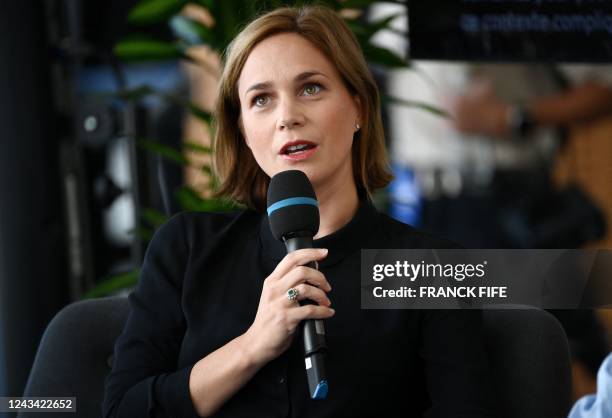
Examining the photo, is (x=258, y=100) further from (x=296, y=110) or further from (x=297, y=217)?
(x=297, y=217)

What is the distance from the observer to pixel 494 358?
4.74 feet

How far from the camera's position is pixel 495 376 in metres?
1.43

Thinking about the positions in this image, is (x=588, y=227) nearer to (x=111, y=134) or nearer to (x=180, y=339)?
(x=111, y=134)

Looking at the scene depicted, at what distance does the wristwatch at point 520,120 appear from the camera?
3.46 metres

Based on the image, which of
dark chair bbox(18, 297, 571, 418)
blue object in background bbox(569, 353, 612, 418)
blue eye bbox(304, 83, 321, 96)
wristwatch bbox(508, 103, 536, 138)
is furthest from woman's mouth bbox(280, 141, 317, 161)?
wristwatch bbox(508, 103, 536, 138)

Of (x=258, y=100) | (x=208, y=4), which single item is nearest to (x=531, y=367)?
(x=258, y=100)

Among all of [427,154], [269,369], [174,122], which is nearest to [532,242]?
[427,154]

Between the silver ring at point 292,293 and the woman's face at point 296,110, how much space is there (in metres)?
0.27

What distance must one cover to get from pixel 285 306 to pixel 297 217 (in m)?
0.12

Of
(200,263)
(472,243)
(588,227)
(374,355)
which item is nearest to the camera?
(374,355)

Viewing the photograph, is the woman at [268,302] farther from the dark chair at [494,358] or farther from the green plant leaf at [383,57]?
the green plant leaf at [383,57]

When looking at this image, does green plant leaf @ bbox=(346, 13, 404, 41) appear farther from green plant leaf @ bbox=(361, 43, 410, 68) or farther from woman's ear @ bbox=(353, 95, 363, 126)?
woman's ear @ bbox=(353, 95, 363, 126)

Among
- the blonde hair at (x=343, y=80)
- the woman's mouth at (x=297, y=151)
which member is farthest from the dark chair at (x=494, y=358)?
the woman's mouth at (x=297, y=151)

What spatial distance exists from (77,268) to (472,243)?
1491 mm
